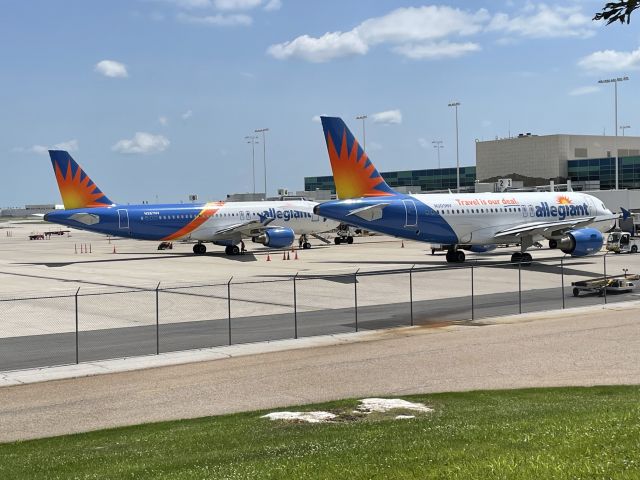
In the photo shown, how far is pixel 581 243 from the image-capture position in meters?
45.7

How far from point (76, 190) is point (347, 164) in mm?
20632

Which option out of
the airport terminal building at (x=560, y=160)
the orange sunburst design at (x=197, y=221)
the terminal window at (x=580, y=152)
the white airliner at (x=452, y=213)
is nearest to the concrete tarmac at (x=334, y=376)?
the white airliner at (x=452, y=213)

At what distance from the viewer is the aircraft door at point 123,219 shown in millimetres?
57075

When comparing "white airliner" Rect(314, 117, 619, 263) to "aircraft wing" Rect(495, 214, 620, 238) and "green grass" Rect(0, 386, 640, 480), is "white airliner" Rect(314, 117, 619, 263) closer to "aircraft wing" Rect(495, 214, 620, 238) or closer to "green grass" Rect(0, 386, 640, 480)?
"aircraft wing" Rect(495, 214, 620, 238)

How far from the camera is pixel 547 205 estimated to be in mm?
52656

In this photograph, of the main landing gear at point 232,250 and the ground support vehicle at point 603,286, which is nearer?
the ground support vehicle at point 603,286

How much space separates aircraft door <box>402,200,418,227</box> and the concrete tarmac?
20070 mm

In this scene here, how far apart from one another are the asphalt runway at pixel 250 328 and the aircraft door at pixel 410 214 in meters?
11.6

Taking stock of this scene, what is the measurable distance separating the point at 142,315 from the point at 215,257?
28712 mm

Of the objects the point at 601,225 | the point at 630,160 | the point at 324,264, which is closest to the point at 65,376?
the point at 324,264

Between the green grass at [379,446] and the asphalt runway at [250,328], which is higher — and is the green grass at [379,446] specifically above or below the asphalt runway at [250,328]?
above

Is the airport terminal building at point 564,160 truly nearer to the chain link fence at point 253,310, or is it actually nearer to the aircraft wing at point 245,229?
the aircraft wing at point 245,229

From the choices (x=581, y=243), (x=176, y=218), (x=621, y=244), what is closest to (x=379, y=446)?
(x=581, y=243)

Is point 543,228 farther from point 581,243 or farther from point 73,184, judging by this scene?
point 73,184
